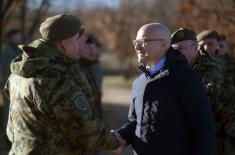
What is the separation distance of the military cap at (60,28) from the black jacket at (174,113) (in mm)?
737

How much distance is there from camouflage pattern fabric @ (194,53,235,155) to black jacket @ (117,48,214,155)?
0.70m

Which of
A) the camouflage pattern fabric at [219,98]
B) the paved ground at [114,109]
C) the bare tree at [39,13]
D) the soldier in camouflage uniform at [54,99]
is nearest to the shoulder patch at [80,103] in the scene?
the soldier in camouflage uniform at [54,99]

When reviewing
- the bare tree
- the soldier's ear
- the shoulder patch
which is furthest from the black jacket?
the bare tree

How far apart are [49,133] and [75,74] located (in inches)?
18.4

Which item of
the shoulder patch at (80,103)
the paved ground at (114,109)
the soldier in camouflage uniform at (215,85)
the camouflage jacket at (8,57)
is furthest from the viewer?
the paved ground at (114,109)

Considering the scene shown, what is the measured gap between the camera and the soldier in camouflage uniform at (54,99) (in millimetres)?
4398

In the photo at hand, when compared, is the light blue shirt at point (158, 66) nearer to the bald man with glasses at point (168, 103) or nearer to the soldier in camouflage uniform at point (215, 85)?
the bald man with glasses at point (168, 103)

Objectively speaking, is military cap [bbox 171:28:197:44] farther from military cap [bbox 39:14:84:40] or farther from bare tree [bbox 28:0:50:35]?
bare tree [bbox 28:0:50:35]

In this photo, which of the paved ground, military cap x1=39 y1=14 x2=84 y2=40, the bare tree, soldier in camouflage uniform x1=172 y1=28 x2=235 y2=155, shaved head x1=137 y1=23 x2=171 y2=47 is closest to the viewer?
military cap x1=39 y1=14 x2=84 y2=40

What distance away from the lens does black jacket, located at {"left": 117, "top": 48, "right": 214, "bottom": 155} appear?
4543 mm

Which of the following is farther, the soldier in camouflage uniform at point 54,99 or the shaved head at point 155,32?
the shaved head at point 155,32

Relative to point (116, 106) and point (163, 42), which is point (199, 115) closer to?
point (163, 42)

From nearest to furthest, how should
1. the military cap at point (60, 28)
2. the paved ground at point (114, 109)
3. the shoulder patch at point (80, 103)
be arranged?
the shoulder patch at point (80, 103)
the military cap at point (60, 28)
the paved ground at point (114, 109)

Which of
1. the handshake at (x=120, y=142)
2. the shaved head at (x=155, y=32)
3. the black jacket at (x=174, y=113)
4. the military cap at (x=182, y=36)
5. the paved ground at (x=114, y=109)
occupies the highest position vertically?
the shaved head at (x=155, y=32)
